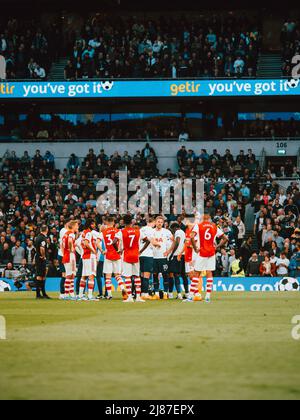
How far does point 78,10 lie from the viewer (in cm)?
4481

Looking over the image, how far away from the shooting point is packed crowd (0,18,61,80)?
41.2 metres

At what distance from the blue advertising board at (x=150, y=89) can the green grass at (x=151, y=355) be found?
923 inches

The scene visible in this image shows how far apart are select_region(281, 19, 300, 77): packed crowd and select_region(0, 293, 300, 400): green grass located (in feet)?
78.8

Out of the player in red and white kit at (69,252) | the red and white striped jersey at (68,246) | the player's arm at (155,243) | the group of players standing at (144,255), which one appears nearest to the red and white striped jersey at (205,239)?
the group of players standing at (144,255)

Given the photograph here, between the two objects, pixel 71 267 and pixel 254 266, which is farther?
pixel 254 266

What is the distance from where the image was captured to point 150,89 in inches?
1587

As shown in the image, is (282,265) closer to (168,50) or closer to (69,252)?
(69,252)

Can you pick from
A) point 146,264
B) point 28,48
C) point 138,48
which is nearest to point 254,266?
point 146,264

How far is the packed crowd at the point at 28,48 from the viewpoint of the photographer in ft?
135

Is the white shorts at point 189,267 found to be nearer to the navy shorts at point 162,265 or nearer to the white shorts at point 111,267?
the navy shorts at point 162,265

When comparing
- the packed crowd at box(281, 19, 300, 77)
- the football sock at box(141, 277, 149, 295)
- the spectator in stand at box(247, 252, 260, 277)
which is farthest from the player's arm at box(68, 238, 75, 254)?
the packed crowd at box(281, 19, 300, 77)

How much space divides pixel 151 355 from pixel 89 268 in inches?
538
